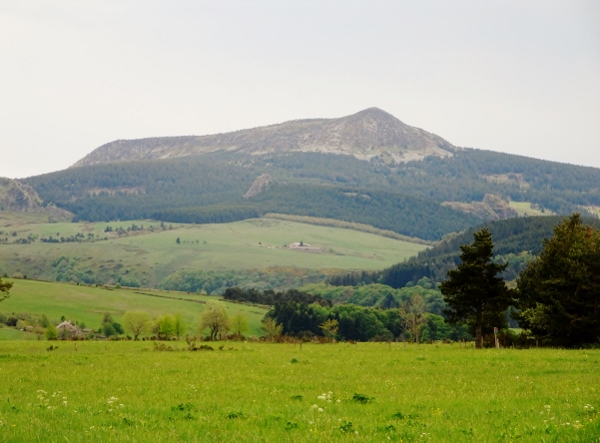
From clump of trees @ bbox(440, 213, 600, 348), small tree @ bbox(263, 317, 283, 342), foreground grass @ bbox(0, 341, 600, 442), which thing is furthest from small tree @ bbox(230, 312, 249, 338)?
foreground grass @ bbox(0, 341, 600, 442)

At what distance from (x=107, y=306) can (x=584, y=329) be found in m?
137

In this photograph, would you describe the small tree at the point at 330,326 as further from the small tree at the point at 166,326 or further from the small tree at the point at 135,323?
the small tree at the point at 135,323

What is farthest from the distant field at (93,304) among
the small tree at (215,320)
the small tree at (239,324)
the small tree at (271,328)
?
the small tree at (215,320)

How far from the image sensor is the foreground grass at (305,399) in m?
19.2

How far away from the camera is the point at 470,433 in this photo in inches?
753

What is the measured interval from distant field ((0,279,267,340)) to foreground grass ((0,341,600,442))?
378ft

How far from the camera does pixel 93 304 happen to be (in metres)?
176

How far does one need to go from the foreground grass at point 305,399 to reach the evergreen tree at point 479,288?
17360mm

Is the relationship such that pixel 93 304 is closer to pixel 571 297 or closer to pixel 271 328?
pixel 271 328

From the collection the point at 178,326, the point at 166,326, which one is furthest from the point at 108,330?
the point at 166,326

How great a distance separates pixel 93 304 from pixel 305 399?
156645mm

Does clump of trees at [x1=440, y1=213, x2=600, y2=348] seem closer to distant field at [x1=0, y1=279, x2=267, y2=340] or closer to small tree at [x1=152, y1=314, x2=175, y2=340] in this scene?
small tree at [x1=152, y1=314, x2=175, y2=340]

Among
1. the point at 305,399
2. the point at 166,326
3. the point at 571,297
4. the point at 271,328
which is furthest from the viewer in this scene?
the point at 271,328

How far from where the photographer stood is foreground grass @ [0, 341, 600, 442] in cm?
1925
